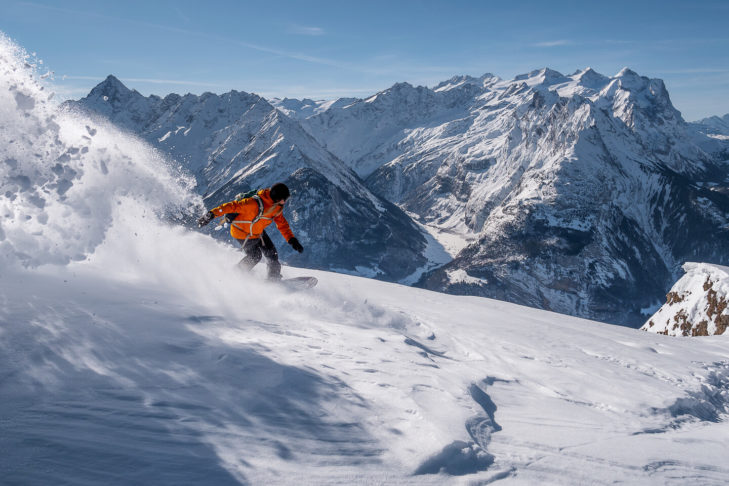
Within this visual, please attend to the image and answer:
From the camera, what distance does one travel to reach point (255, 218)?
12.6 m

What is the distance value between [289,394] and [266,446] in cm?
109

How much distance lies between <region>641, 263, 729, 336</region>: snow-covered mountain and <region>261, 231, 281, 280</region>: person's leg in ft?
65.9

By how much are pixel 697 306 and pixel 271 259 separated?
24293 mm

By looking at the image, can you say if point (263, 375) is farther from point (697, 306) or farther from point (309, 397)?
point (697, 306)

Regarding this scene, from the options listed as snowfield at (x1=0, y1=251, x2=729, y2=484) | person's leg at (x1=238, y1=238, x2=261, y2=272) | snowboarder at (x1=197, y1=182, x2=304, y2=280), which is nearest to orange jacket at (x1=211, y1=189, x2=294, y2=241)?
snowboarder at (x1=197, y1=182, x2=304, y2=280)

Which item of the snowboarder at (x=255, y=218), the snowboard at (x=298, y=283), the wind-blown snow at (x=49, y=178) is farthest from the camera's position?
the snowboarder at (x=255, y=218)

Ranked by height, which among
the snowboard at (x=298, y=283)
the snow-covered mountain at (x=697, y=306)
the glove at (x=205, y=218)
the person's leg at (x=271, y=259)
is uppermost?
the glove at (x=205, y=218)

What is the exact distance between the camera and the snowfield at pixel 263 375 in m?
4.47

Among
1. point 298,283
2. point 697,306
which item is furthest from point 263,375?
point 697,306

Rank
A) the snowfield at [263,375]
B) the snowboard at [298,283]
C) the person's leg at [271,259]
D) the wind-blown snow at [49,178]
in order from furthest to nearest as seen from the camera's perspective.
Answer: the person's leg at [271,259], the snowboard at [298,283], the wind-blown snow at [49,178], the snowfield at [263,375]

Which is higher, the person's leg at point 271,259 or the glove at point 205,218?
the glove at point 205,218

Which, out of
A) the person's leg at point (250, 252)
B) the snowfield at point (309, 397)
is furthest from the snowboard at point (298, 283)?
the snowfield at point (309, 397)

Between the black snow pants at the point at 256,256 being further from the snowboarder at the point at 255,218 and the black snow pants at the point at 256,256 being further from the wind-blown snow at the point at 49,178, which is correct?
the wind-blown snow at the point at 49,178

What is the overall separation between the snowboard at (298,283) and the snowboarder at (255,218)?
389 millimetres
